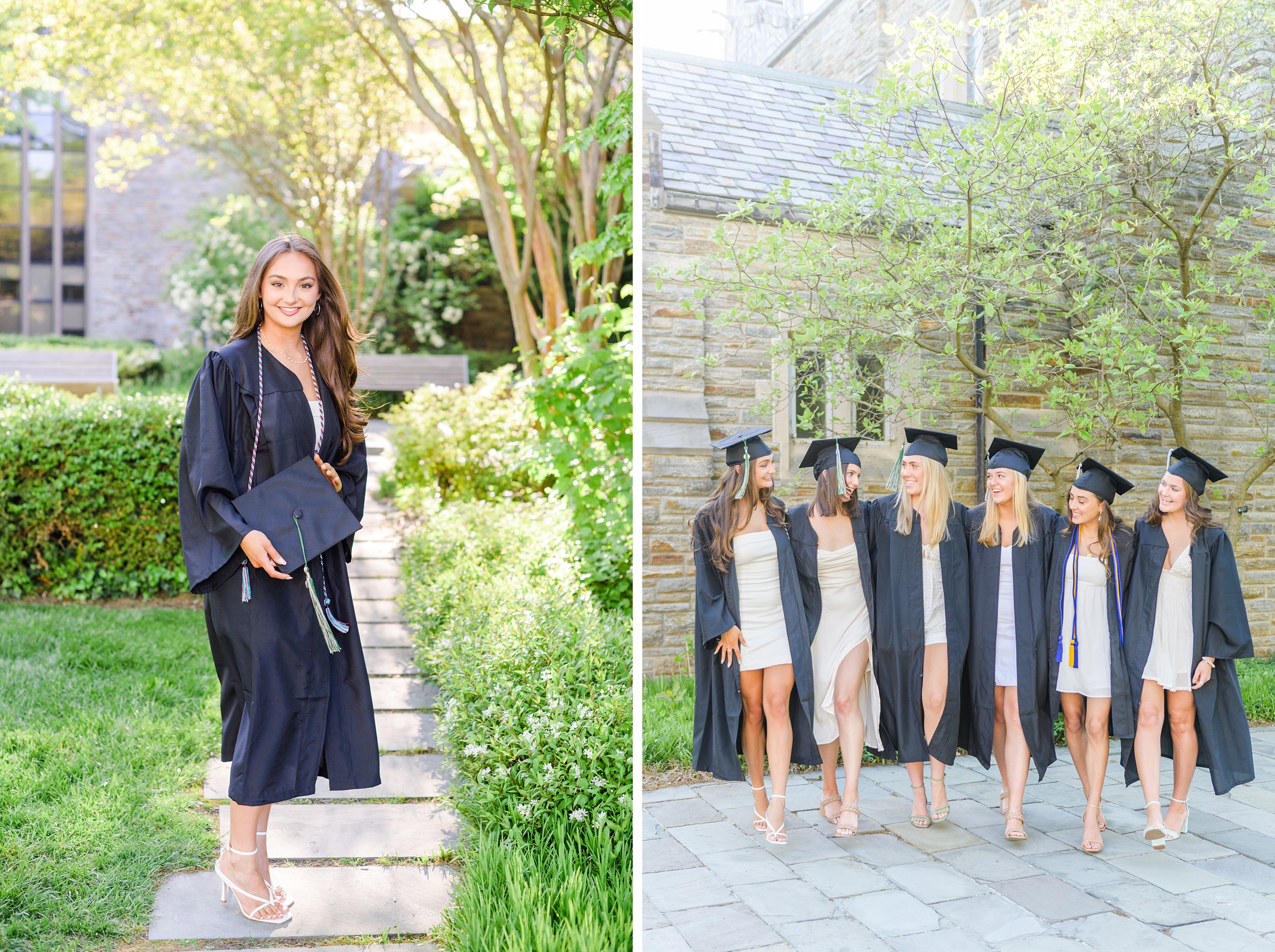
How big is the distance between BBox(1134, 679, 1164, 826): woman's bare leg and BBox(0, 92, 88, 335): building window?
20.1 m

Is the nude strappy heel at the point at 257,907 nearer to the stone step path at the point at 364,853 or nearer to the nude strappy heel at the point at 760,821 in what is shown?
the stone step path at the point at 364,853

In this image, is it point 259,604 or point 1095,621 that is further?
point 1095,621

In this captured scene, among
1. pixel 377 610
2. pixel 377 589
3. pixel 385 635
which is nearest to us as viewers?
pixel 385 635

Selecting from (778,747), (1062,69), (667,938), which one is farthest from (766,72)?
(667,938)

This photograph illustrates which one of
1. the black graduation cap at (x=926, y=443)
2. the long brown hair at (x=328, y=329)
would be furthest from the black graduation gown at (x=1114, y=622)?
the long brown hair at (x=328, y=329)

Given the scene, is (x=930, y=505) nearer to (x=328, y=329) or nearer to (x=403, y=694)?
(x=328, y=329)

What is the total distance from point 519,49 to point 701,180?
5.23 m

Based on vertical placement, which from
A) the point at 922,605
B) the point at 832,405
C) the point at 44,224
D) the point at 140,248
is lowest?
the point at 922,605

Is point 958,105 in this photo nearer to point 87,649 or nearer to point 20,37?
point 87,649

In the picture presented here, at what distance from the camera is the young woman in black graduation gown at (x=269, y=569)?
2.71 metres

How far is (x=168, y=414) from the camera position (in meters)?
6.16

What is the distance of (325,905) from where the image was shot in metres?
2.80

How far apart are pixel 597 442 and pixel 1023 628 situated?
259 cm

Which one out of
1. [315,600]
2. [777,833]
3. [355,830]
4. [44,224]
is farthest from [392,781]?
[44,224]
